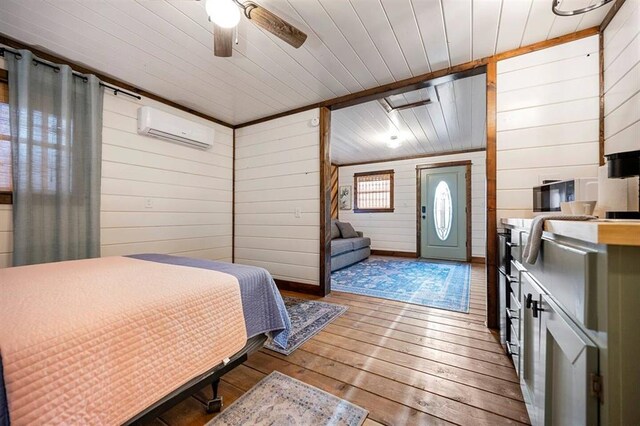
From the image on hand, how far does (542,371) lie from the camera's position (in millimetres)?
912

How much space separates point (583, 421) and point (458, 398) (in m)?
0.94

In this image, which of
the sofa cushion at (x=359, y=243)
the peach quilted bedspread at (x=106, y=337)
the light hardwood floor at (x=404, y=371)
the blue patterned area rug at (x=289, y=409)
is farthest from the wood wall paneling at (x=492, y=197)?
the sofa cushion at (x=359, y=243)

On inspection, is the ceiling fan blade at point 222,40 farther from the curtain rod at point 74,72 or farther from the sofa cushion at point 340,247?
the sofa cushion at point 340,247

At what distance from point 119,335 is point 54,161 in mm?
2220

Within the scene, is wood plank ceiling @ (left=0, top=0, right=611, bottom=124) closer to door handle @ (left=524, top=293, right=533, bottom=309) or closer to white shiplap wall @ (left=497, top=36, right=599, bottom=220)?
white shiplap wall @ (left=497, top=36, right=599, bottom=220)

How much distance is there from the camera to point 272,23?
4.91 feet

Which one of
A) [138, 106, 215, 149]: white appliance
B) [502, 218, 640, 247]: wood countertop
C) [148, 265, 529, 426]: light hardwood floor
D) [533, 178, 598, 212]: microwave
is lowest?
[148, 265, 529, 426]: light hardwood floor

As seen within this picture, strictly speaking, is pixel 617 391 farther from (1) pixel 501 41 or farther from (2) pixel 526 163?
(1) pixel 501 41

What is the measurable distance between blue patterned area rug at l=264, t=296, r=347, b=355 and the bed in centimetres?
57

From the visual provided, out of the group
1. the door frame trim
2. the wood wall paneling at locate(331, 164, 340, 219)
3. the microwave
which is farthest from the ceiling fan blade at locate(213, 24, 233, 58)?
the wood wall paneling at locate(331, 164, 340, 219)

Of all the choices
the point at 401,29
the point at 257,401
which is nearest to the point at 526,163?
the point at 401,29

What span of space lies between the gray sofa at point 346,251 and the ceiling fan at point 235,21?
3.24 metres

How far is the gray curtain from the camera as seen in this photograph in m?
1.98

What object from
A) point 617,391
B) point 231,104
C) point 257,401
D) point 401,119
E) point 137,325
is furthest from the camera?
point 401,119
